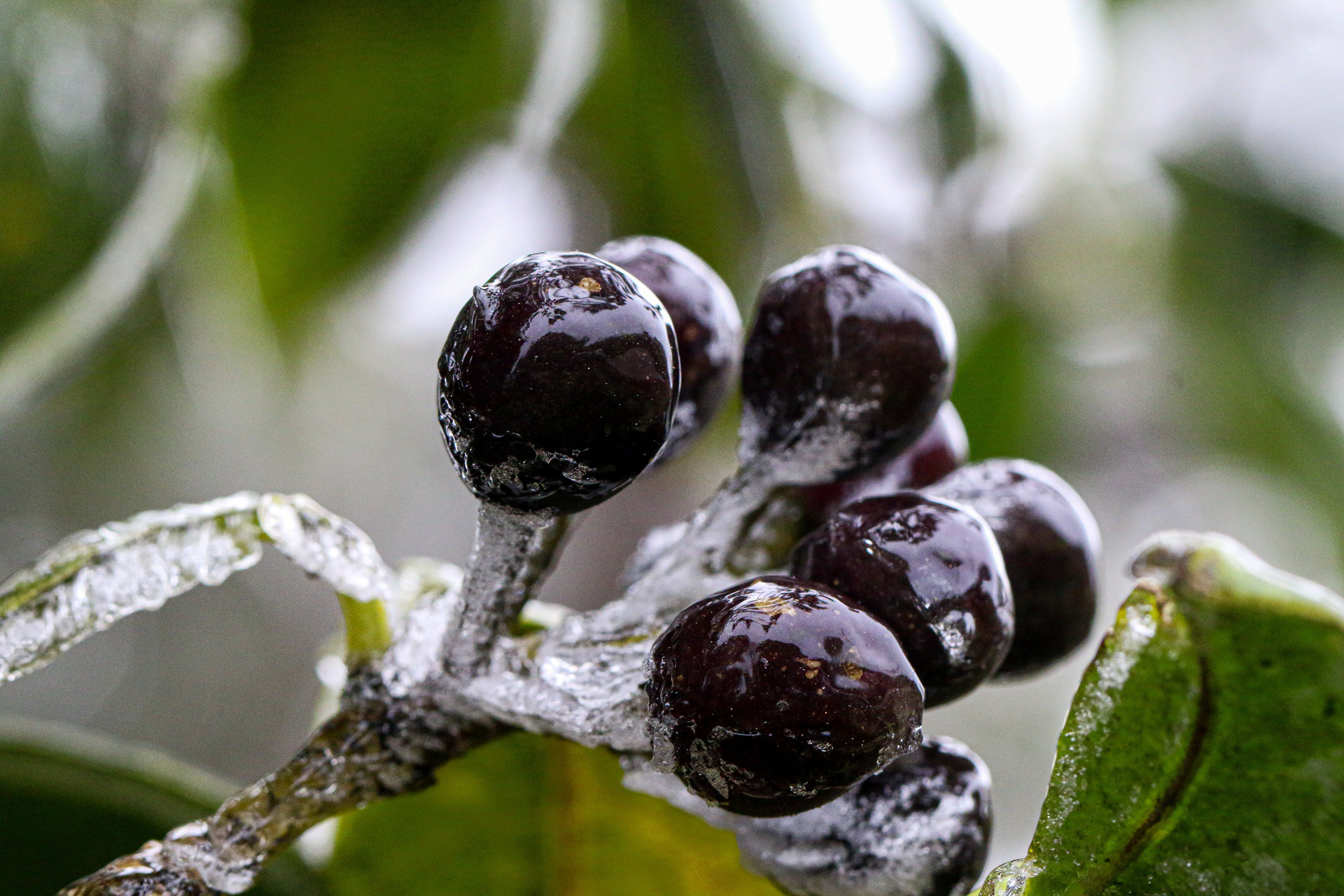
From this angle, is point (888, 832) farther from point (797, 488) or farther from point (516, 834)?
point (516, 834)

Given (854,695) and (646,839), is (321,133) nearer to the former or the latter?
(646,839)

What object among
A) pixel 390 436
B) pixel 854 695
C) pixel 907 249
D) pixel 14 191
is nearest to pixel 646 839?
pixel 854 695

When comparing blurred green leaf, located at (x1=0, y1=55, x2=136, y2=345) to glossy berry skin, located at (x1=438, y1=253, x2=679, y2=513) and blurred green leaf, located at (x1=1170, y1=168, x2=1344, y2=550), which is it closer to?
glossy berry skin, located at (x1=438, y1=253, x2=679, y2=513)

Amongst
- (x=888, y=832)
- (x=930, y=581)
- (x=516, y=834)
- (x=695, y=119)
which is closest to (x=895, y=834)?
(x=888, y=832)

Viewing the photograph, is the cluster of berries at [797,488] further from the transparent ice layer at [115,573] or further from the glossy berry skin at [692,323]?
the transparent ice layer at [115,573]

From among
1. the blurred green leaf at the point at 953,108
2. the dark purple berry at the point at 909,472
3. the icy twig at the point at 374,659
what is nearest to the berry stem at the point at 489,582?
the icy twig at the point at 374,659

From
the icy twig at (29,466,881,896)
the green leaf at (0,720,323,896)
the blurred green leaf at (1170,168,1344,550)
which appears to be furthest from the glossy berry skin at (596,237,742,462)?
the blurred green leaf at (1170,168,1344,550)
